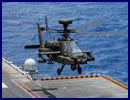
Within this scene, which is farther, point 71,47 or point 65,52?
point 65,52

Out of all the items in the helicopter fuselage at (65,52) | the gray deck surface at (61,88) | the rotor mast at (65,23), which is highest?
the rotor mast at (65,23)

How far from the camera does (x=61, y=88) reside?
5788cm

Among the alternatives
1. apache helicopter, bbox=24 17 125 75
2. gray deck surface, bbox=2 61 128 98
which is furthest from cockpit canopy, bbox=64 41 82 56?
gray deck surface, bbox=2 61 128 98

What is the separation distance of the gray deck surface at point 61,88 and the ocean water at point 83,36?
774 centimetres

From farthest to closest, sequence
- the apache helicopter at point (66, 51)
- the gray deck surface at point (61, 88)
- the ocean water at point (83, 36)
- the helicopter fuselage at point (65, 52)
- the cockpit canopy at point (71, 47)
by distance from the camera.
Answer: the ocean water at point (83, 36) → the gray deck surface at point (61, 88) → the cockpit canopy at point (71, 47) → the helicopter fuselage at point (65, 52) → the apache helicopter at point (66, 51)

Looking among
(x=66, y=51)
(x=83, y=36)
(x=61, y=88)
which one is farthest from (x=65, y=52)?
(x=83, y=36)

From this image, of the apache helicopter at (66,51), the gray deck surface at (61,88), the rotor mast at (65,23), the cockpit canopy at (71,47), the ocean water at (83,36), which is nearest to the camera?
the rotor mast at (65,23)

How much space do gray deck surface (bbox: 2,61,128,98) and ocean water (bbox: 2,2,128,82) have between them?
7744 mm

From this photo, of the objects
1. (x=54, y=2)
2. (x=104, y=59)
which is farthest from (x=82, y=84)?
(x=54, y=2)

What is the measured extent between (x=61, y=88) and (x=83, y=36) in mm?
60699

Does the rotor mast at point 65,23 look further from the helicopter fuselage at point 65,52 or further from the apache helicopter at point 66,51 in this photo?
the helicopter fuselage at point 65,52

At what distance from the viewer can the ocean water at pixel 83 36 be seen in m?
91.4

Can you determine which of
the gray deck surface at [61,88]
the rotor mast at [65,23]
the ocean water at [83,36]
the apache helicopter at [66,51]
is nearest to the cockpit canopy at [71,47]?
the apache helicopter at [66,51]

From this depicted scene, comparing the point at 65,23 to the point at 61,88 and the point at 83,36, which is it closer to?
the point at 61,88
